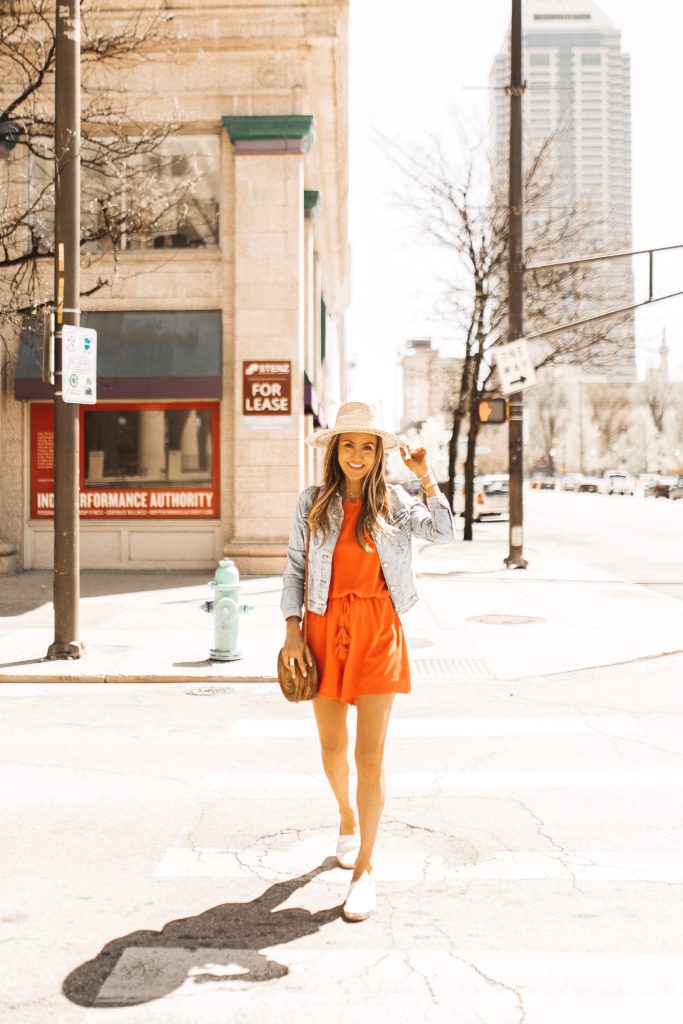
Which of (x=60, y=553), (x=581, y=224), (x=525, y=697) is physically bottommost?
(x=525, y=697)

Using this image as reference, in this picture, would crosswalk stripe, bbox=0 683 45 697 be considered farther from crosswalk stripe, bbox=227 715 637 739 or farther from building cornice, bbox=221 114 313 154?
building cornice, bbox=221 114 313 154

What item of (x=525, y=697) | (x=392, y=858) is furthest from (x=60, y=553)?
(x=392, y=858)

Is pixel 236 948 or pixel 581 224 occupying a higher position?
pixel 581 224

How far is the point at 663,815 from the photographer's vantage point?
514 centimetres

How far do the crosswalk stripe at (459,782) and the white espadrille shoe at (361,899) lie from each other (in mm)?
1530

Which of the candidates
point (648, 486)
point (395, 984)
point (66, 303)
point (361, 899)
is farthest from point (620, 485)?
point (395, 984)

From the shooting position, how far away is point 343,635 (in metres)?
4.12

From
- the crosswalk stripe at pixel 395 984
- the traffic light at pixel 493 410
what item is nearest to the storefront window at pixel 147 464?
the traffic light at pixel 493 410

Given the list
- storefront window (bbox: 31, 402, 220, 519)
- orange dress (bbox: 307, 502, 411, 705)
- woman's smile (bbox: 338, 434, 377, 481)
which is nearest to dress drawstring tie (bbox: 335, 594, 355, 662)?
orange dress (bbox: 307, 502, 411, 705)

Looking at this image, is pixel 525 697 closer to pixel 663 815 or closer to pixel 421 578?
pixel 663 815

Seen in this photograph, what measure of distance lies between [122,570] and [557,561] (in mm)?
8227

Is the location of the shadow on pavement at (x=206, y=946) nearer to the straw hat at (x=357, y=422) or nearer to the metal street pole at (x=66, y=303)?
the straw hat at (x=357, y=422)

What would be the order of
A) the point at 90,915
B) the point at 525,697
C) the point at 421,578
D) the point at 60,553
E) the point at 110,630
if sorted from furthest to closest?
the point at 421,578, the point at 110,630, the point at 60,553, the point at 525,697, the point at 90,915

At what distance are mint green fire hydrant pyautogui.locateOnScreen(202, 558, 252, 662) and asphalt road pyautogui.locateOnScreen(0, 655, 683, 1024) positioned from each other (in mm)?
2050
